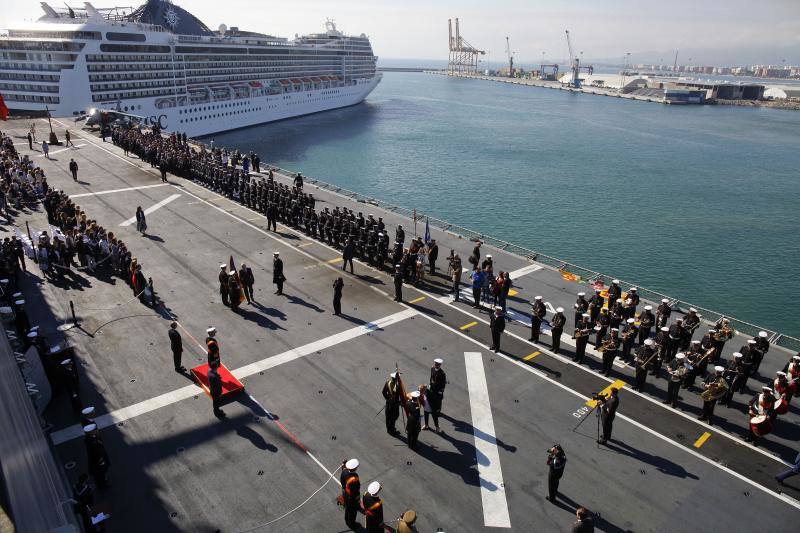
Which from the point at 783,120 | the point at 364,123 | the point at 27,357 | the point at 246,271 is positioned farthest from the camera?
the point at 783,120

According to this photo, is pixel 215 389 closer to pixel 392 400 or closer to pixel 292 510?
pixel 292 510

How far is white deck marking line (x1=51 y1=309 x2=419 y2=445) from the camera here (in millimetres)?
11467

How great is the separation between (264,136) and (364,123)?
24488mm

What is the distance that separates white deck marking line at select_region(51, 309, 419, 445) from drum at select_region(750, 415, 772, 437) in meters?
10.3

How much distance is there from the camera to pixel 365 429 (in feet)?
39.2

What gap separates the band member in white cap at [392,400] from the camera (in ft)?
37.3

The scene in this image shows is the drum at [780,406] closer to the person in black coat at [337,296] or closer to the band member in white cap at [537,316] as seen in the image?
the band member in white cap at [537,316]

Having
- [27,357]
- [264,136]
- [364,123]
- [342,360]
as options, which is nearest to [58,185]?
[27,357]

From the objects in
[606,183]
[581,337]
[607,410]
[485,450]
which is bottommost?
[485,450]

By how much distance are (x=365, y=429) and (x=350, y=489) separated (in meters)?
2.99

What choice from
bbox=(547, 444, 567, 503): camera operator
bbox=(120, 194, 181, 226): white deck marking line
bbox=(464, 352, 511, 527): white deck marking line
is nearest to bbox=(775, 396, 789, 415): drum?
bbox=(547, 444, 567, 503): camera operator

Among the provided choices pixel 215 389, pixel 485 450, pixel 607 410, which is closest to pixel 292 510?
pixel 215 389

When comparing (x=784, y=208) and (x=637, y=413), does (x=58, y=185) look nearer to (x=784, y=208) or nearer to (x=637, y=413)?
(x=637, y=413)

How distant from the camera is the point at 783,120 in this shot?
408ft
